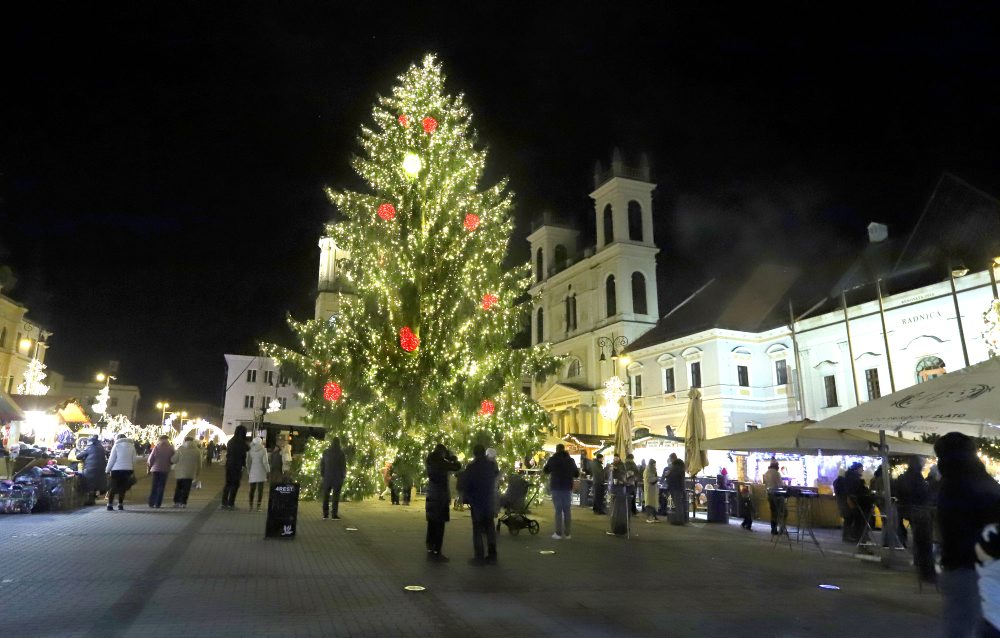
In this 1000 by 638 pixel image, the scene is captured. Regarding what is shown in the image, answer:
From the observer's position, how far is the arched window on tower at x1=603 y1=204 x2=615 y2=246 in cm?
4934

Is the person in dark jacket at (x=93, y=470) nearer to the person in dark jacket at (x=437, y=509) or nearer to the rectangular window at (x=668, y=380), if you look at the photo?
the person in dark jacket at (x=437, y=509)

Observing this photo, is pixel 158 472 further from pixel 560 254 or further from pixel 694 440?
pixel 560 254

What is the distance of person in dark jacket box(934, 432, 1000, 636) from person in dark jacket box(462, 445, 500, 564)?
249 inches

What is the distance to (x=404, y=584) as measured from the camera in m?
7.91

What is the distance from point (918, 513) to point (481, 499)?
6.60 meters

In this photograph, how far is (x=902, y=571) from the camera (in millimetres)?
10812

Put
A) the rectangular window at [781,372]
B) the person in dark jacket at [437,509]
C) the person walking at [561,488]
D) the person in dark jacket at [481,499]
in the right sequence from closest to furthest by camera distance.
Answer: the person in dark jacket at [481,499], the person in dark jacket at [437,509], the person walking at [561,488], the rectangular window at [781,372]

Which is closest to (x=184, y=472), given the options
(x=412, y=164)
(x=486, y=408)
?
(x=486, y=408)

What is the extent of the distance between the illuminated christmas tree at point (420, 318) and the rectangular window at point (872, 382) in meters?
20.8

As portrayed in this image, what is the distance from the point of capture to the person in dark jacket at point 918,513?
30.4 feet

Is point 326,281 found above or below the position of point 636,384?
above

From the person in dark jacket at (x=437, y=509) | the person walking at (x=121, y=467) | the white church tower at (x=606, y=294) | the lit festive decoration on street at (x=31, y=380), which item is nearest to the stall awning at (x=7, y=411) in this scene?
the person walking at (x=121, y=467)

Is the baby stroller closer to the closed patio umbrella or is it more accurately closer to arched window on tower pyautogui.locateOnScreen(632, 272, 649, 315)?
the closed patio umbrella

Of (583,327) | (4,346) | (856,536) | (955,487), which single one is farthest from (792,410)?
(4,346)
